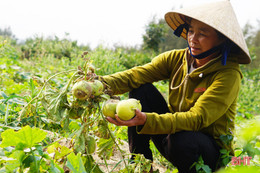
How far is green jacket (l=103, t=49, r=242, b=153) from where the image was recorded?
4.83ft

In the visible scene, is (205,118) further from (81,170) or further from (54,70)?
(54,70)

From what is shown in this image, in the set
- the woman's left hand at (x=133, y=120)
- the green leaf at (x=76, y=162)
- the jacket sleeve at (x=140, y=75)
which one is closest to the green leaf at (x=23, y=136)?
the green leaf at (x=76, y=162)

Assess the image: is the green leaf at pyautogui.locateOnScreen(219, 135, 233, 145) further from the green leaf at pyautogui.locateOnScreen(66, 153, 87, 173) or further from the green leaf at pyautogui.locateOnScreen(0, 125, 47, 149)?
the green leaf at pyautogui.locateOnScreen(0, 125, 47, 149)

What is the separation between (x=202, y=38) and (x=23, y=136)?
129 cm

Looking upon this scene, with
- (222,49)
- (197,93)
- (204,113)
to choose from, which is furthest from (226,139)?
(222,49)

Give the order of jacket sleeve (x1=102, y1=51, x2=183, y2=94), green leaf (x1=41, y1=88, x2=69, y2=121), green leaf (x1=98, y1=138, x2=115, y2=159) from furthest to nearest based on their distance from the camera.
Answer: jacket sleeve (x1=102, y1=51, x2=183, y2=94) → green leaf (x1=98, y1=138, x2=115, y2=159) → green leaf (x1=41, y1=88, x2=69, y2=121)

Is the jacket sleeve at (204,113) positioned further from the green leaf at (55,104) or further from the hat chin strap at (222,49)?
the green leaf at (55,104)

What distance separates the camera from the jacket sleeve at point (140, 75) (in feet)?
5.74

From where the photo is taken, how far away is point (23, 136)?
966mm

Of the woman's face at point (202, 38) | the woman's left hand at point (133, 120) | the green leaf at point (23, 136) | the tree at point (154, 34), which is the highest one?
the tree at point (154, 34)

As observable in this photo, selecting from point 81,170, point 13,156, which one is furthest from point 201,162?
point 13,156

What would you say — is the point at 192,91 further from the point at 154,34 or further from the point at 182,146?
the point at 154,34

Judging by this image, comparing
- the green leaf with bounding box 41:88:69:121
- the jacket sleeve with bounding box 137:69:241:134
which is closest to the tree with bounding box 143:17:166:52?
the jacket sleeve with bounding box 137:69:241:134

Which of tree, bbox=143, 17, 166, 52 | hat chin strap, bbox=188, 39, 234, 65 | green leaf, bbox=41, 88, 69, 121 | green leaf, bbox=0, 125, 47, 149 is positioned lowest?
green leaf, bbox=0, 125, 47, 149
